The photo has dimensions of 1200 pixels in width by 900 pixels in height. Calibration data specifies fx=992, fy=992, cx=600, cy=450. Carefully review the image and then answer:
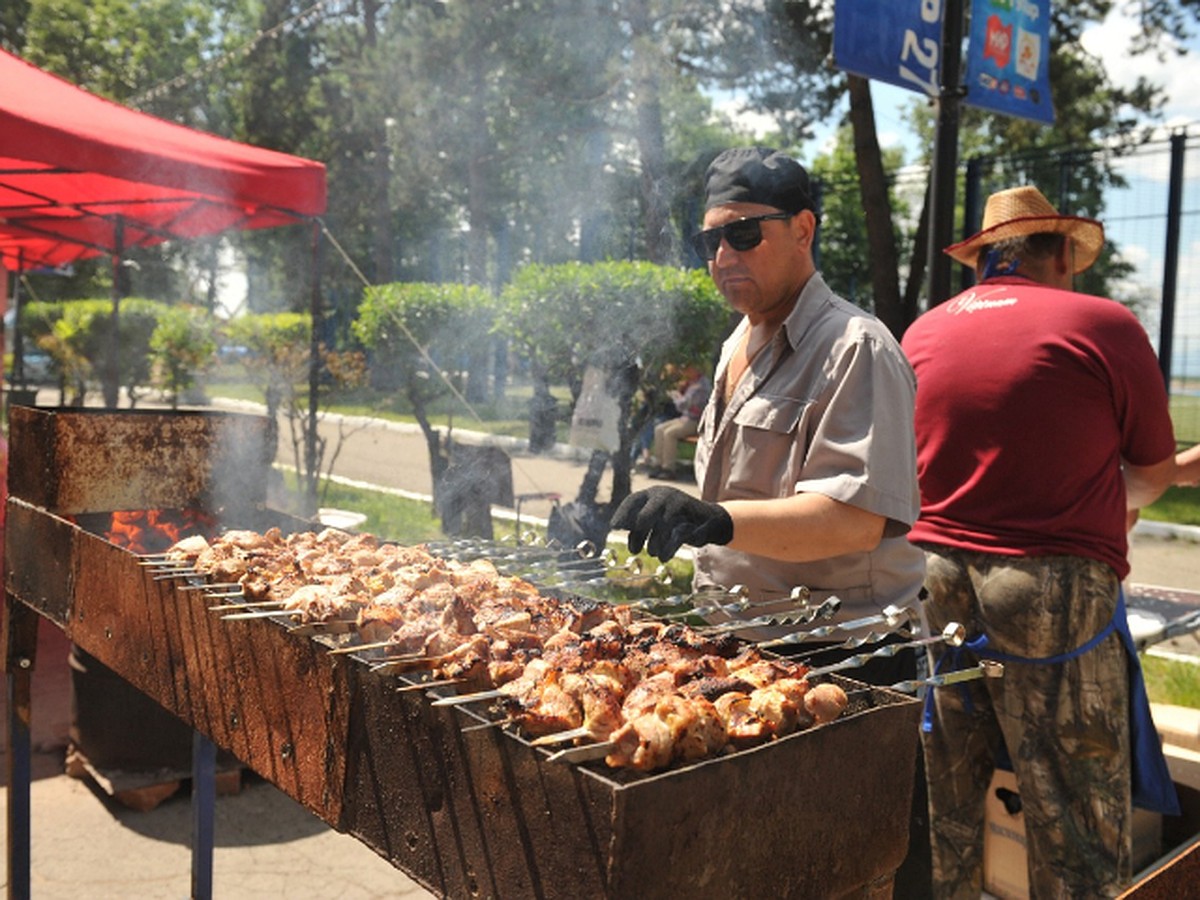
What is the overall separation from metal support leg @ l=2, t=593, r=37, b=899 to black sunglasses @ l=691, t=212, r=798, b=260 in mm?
2948

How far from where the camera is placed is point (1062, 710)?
3178mm

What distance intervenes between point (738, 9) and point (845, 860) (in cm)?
974

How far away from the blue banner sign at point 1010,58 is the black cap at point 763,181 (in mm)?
3071

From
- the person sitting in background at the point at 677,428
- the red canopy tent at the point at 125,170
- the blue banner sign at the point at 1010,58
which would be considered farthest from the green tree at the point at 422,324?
the blue banner sign at the point at 1010,58

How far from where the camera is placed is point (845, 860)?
175 cm

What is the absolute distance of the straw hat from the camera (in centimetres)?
352

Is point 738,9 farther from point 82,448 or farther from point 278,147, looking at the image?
point 278,147

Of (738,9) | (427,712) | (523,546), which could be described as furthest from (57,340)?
(427,712)

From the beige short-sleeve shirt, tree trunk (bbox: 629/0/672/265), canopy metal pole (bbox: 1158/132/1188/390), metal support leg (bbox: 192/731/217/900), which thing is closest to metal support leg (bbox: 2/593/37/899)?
metal support leg (bbox: 192/731/217/900)

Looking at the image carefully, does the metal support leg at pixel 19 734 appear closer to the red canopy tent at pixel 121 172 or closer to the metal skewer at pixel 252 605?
the metal skewer at pixel 252 605

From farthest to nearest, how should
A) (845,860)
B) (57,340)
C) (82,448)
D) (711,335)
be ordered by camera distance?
(57,340) < (711,335) < (82,448) < (845,860)

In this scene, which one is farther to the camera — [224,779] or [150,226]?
[150,226]

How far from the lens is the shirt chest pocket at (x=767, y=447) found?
109 inches

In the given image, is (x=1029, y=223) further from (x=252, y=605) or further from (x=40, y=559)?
(x=40, y=559)
